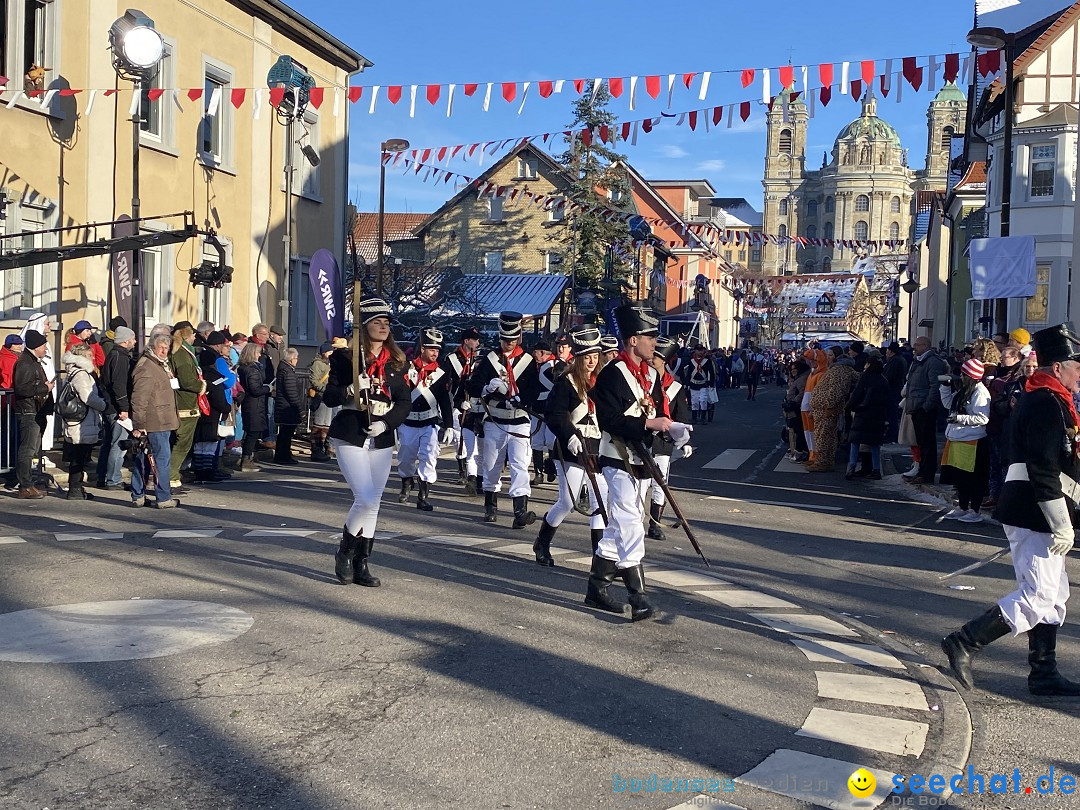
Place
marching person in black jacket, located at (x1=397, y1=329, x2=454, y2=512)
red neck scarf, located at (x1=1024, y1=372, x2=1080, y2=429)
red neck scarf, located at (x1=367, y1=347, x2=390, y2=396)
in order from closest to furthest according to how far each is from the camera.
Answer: red neck scarf, located at (x1=1024, y1=372, x2=1080, y2=429)
red neck scarf, located at (x1=367, y1=347, x2=390, y2=396)
marching person in black jacket, located at (x1=397, y1=329, x2=454, y2=512)

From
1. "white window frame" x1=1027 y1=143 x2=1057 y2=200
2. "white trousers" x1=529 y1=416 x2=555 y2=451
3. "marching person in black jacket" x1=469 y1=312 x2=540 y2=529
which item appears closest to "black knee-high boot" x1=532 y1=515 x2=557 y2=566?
"marching person in black jacket" x1=469 y1=312 x2=540 y2=529


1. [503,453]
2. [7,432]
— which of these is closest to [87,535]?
[7,432]

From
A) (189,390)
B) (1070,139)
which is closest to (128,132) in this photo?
(189,390)

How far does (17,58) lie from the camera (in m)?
16.9

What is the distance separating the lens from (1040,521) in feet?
20.4

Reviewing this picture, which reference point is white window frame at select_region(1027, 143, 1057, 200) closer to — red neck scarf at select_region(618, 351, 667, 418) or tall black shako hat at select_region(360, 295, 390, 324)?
red neck scarf at select_region(618, 351, 667, 418)

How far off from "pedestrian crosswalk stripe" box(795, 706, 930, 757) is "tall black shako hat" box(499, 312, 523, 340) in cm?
767

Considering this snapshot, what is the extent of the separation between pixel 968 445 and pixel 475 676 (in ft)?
27.4

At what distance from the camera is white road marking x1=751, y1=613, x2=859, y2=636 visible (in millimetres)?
7629

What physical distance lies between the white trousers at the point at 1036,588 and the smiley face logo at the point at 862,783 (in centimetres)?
173

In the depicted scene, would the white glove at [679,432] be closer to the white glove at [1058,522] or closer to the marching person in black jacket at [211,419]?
the white glove at [1058,522]

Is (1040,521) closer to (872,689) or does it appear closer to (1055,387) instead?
(1055,387)

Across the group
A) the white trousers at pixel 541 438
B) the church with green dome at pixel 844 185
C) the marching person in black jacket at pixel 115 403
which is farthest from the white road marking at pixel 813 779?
the church with green dome at pixel 844 185

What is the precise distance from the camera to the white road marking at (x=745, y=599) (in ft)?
27.5
